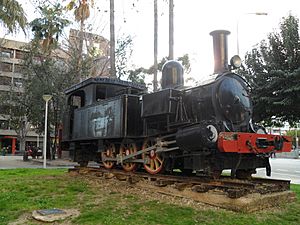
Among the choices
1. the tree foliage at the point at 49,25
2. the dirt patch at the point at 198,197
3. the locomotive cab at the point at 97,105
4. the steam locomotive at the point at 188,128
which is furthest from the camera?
the tree foliage at the point at 49,25

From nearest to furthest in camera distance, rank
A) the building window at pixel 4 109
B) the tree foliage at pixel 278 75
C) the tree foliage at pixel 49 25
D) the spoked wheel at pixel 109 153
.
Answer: the spoked wheel at pixel 109 153
the tree foliage at pixel 278 75
the tree foliage at pixel 49 25
the building window at pixel 4 109

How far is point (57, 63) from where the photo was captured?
26031mm

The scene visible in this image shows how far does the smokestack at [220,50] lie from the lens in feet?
25.1

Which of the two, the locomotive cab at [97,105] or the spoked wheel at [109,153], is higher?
the locomotive cab at [97,105]

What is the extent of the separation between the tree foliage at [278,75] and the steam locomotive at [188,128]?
13.3 ft

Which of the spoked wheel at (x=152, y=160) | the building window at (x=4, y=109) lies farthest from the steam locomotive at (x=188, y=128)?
the building window at (x=4, y=109)

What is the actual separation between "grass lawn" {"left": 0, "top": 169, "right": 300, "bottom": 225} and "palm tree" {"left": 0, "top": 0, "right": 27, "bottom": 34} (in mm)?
9649

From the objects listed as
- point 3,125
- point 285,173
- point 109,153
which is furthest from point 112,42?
point 3,125

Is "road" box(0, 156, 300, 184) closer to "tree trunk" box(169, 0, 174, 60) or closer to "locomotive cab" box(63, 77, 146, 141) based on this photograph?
"tree trunk" box(169, 0, 174, 60)

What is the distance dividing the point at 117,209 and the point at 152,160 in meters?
2.71

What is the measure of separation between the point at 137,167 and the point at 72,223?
4212 millimetres

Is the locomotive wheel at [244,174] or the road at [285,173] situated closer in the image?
the locomotive wheel at [244,174]

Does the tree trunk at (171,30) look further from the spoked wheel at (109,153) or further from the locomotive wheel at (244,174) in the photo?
the locomotive wheel at (244,174)

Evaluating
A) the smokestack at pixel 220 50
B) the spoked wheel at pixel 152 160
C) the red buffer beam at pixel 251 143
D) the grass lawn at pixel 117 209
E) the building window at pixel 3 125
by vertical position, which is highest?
the building window at pixel 3 125
